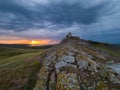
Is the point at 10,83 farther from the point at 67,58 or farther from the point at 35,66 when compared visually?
the point at 67,58

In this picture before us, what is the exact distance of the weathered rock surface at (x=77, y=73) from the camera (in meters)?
16.3

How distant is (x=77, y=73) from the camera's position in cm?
1772

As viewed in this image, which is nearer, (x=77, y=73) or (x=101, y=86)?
(x=101, y=86)

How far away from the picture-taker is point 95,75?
685 inches

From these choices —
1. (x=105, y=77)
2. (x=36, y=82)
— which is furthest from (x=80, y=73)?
(x=36, y=82)

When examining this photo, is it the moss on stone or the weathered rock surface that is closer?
the moss on stone

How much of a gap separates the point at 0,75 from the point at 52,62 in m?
10.4

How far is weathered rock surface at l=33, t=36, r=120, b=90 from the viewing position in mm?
16281

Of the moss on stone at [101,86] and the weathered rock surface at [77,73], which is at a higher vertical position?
the weathered rock surface at [77,73]

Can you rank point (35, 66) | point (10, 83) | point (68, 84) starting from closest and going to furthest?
point (68, 84) → point (10, 83) → point (35, 66)

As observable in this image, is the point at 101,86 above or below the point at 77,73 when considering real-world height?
below

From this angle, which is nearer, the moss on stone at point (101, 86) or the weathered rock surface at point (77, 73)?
the moss on stone at point (101, 86)

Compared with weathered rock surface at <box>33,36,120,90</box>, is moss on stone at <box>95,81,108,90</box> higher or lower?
lower

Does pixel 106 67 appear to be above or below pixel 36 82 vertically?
above
